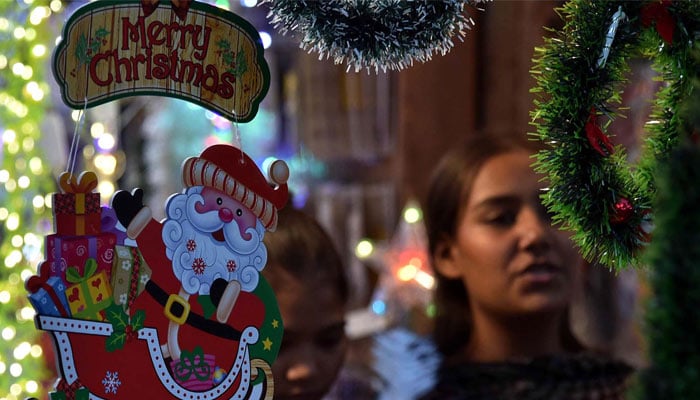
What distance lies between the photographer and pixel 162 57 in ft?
4.28

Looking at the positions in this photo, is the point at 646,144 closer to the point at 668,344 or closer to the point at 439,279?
the point at 668,344

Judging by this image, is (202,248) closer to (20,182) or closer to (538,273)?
(538,273)

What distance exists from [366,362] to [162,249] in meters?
1.38

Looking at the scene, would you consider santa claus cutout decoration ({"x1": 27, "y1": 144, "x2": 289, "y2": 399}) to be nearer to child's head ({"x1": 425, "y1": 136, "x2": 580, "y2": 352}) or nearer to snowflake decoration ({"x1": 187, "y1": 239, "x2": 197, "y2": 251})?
snowflake decoration ({"x1": 187, "y1": 239, "x2": 197, "y2": 251})

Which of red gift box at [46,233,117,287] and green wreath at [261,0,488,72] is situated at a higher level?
green wreath at [261,0,488,72]

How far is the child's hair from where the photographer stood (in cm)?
180

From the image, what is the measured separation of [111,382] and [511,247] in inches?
42.5

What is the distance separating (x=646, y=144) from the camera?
132 cm

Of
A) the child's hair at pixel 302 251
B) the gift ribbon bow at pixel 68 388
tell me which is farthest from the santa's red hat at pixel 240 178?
the child's hair at pixel 302 251

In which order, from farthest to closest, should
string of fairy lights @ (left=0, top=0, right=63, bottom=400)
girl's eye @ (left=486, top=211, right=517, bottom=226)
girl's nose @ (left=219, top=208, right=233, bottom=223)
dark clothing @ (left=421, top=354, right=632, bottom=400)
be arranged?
string of fairy lights @ (left=0, top=0, right=63, bottom=400) → girl's eye @ (left=486, top=211, right=517, bottom=226) → dark clothing @ (left=421, top=354, right=632, bottom=400) → girl's nose @ (left=219, top=208, right=233, bottom=223)

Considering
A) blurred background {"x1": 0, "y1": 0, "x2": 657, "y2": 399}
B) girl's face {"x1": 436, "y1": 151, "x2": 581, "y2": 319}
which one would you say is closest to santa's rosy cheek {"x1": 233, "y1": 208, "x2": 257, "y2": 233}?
blurred background {"x1": 0, "y1": 0, "x2": 657, "y2": 399}

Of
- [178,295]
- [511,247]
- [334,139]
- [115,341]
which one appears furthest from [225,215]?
[334,139]

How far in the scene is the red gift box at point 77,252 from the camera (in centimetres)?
120

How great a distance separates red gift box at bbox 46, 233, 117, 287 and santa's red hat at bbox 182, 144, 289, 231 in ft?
0.48
